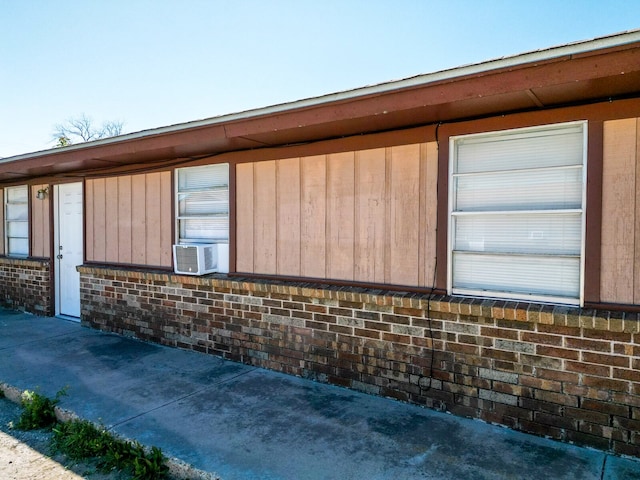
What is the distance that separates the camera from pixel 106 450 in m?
3.20

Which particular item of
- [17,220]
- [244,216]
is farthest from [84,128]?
[244,216]

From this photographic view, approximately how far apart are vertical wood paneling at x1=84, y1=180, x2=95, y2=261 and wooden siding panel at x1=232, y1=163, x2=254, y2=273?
10.7ft

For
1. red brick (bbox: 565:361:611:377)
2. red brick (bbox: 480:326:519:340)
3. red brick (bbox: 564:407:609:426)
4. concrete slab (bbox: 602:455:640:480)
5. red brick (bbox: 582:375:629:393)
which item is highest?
red brick (bbox: 480:326:519:340)

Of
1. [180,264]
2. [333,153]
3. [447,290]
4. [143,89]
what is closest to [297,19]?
[333,153]

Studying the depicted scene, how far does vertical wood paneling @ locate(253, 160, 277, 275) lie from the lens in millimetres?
4884

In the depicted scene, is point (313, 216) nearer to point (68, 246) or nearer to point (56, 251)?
point (68, 246)

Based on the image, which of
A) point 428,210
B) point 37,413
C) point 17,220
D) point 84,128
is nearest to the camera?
point 37,413

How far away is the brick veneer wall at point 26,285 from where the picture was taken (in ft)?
25.5

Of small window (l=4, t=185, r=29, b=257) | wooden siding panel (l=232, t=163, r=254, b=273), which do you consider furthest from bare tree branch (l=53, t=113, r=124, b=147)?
wooden siding panel (l=232, t=163, r=254, b=273)

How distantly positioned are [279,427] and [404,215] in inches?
82.7

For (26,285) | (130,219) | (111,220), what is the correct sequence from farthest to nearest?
(26,285) < (111,220) < (130,219)

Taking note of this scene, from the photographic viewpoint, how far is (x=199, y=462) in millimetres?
2916

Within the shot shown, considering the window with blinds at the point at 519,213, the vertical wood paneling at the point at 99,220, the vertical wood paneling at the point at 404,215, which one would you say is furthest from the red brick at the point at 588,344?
the vertical wood paneling at the point at 99,220

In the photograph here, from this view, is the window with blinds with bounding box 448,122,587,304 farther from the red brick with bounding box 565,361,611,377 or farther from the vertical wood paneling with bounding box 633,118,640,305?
the red brick with bounding box 565,361,611,377
